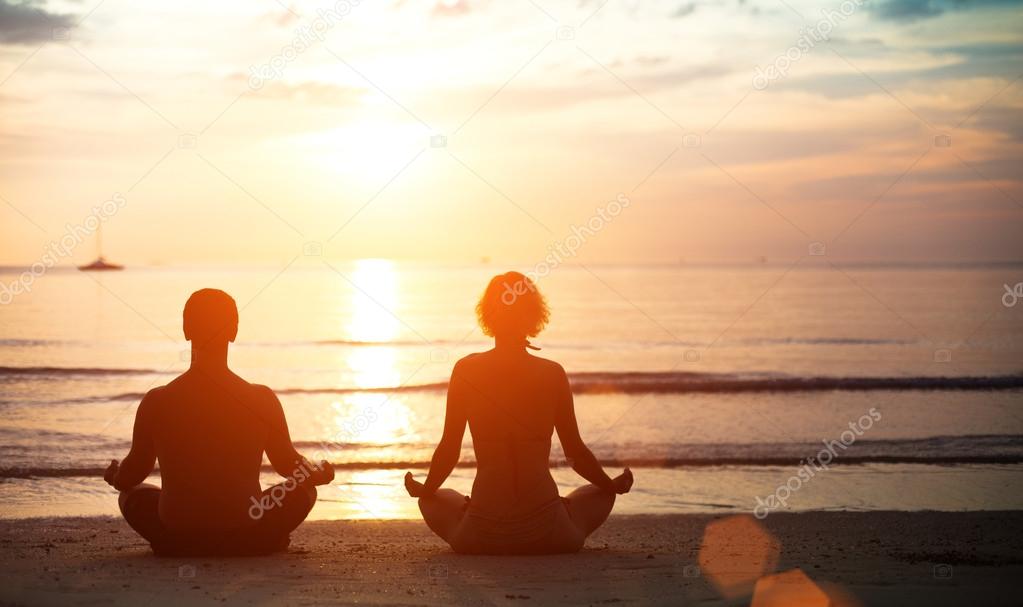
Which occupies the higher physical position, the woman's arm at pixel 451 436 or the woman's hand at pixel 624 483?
the woman's arm at pixel 451 436

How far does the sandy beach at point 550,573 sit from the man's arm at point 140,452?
53 cm

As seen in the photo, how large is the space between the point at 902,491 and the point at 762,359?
17.7 meters

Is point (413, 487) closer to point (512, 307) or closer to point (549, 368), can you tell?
point (549, 368)

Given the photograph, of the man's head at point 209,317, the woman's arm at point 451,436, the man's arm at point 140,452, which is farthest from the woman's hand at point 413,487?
the man's arm at point 140,452

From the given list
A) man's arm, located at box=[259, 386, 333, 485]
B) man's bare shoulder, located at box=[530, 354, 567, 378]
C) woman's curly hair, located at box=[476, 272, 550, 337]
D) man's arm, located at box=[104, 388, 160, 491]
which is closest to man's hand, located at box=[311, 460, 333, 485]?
man's arm, located at box=[259, 386, 333, 485]

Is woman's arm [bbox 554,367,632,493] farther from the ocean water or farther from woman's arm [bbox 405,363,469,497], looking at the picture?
the ocean water

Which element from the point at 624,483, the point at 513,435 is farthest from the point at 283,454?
the point at 624,483

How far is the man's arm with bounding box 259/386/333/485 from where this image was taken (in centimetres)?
584

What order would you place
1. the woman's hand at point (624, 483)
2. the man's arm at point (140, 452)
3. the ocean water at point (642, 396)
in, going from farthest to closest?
the ocean water at point (642, 396) → the woman's hand at point (624, 483) → the man's arm at point (140, 452)

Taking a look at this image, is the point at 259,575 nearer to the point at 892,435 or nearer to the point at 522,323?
the point at 522,323

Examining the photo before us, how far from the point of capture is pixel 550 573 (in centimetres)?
561

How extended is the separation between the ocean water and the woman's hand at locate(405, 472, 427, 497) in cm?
384

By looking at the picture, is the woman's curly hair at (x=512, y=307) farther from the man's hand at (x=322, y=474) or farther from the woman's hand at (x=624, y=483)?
the man's hand at (x=322, y=474)

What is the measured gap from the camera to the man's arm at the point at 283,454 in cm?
584
